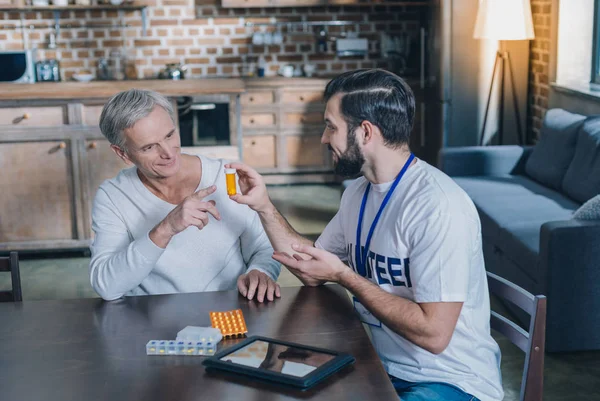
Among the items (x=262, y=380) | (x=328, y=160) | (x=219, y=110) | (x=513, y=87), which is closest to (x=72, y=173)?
(x=219, y=110)

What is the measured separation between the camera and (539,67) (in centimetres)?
557

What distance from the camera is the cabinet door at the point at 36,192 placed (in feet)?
15.3

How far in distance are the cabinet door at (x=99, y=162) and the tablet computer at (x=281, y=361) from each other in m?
3.23

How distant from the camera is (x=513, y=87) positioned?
569cm

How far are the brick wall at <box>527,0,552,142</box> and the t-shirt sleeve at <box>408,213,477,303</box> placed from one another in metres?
3.96

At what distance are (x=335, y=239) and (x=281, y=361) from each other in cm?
64

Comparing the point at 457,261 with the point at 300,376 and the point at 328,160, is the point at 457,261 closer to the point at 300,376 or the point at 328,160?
the point at 300,376

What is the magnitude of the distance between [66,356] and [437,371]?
82 centimetres

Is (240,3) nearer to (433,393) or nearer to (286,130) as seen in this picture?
(286,130)

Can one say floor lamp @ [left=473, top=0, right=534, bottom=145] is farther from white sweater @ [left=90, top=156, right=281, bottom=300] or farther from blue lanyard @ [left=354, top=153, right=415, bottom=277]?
blue lanyard @ [left=354, top=153, right=415, bottom=277]

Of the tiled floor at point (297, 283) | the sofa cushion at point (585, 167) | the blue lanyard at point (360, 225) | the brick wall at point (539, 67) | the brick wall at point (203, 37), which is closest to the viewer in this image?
the blue lanyard at point (360, 225)

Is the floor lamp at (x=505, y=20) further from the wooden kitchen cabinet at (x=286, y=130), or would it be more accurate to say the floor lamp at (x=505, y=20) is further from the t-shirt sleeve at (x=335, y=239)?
the t-shirt sleeve at (x=335, y=239)

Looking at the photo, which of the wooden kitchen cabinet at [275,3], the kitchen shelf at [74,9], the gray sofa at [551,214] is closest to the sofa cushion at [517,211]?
the gray sofa at [551,214]

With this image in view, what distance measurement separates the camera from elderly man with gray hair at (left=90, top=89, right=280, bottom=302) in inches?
85.9
